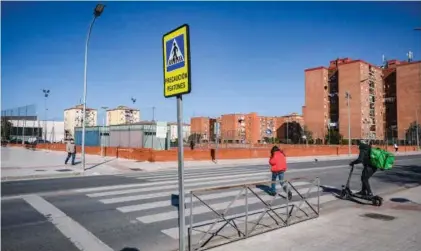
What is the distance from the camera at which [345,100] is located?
86.9m

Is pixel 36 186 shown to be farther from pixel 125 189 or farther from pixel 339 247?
pixel 339 247

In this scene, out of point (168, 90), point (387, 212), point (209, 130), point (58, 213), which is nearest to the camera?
point (168, 90)

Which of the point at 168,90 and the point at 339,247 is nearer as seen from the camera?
the point at 168,90

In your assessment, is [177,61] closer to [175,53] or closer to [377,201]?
[175,53]

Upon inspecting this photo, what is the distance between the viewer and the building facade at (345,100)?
84.1 m

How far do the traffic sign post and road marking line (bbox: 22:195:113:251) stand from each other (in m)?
1.87

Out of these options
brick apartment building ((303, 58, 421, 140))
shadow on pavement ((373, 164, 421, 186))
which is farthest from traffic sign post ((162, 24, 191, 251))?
brick apartment building ((303, 58, 421, 140))

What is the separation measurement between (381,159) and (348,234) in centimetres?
356

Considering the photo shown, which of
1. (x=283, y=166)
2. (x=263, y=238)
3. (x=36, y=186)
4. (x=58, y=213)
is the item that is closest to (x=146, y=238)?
(x=263, y=238)

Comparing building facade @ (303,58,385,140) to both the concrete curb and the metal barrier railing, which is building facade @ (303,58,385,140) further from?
the metal barrier railing

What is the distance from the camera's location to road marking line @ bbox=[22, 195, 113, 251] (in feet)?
17.6

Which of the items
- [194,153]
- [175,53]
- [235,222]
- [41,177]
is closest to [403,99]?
[194,153]

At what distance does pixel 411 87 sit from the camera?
8538cm

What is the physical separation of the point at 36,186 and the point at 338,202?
33.8ft
